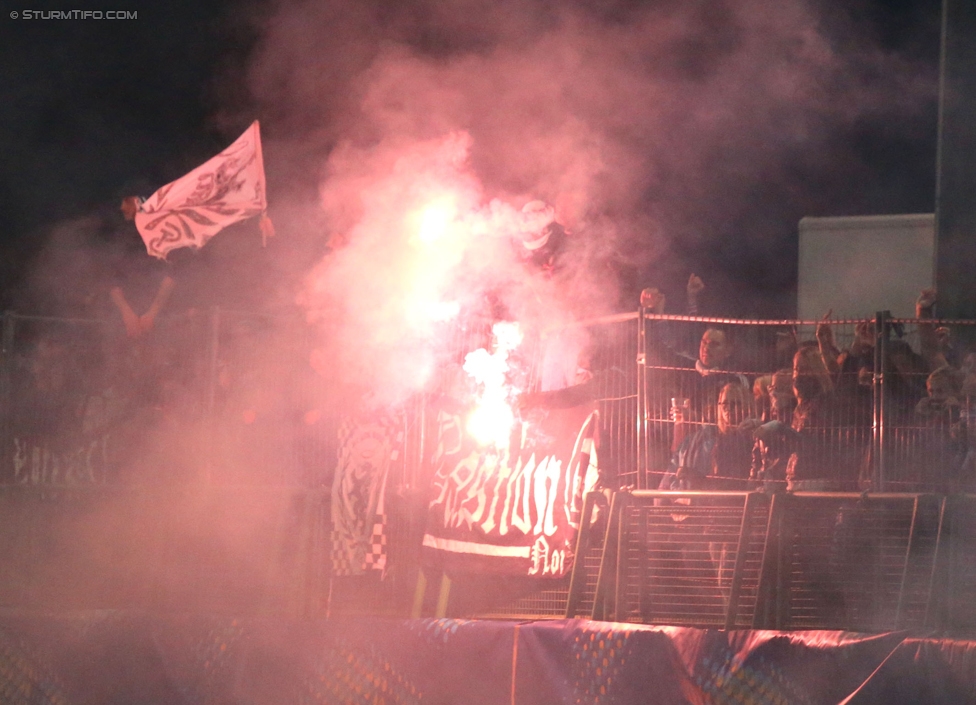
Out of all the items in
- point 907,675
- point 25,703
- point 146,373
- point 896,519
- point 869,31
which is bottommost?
point 25,703

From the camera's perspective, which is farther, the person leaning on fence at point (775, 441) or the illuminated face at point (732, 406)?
the illuminated face at point (732, 406)

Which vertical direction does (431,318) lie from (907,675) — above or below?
above

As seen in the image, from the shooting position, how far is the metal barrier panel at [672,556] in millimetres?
7746

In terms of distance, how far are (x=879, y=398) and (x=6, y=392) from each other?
21.9 ft

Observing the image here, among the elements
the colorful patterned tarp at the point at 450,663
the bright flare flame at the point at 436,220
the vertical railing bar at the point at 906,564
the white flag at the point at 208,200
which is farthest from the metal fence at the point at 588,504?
the colorful patterned tarp at the point at 450,663

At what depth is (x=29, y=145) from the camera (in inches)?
658

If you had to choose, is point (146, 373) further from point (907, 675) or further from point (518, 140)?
point (907, 675)

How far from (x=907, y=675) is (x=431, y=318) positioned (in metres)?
4.98

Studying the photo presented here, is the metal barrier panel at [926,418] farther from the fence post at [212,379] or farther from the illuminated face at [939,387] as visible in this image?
the fence post at [212,379]

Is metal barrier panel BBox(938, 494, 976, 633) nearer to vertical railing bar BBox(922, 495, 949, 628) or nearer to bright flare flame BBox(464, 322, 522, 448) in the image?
vertical railing bar BBox(922, 495, 949, 628)

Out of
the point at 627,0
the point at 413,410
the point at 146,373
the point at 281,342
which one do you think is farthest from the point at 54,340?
the point at 627,0

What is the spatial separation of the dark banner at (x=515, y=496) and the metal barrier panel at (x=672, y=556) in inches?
28.8

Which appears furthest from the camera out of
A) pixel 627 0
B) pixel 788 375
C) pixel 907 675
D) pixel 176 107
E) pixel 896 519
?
pixel 176 107

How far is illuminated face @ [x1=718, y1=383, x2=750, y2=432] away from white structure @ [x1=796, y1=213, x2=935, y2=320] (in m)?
4.60
